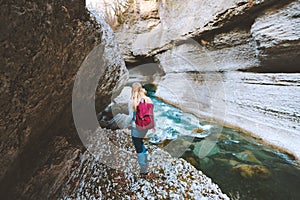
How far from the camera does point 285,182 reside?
351cm

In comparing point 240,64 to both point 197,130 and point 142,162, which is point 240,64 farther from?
point 142,162

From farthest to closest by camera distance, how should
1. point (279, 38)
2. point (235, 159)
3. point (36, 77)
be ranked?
point (279, 38)
point (235, 159)
point (36, 77)

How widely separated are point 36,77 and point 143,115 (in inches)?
64.5

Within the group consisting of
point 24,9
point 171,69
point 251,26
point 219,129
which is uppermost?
point 24,9

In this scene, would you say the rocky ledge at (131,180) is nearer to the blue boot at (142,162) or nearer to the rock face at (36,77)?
the blue boot at (142,162)

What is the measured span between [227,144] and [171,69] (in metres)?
6.55

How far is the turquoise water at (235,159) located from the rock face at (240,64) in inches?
19.7

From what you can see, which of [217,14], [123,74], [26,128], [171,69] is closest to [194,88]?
[171,69]

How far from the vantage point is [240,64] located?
21.0ft

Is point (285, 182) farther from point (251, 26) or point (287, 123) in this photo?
point (251, 26)

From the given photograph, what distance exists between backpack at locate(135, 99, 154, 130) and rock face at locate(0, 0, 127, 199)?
4.23ft

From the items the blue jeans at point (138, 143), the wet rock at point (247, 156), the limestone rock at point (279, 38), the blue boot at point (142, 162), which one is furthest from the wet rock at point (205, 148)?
the limestone rock at point (279, 38)

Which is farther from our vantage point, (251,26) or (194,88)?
(194,88)

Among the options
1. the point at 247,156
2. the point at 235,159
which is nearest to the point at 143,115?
the point at 235,159
